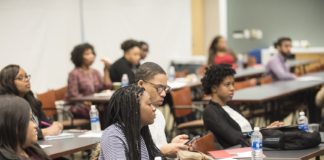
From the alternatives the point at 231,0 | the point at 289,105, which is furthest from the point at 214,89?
A: the point at 231,0

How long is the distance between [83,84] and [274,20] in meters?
9.40

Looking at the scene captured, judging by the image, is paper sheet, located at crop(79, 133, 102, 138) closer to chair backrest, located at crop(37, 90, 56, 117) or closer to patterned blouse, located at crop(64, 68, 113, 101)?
chair backrest, located at crop(37, 90, 56, 117)

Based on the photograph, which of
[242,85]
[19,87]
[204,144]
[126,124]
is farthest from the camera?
[242,85]

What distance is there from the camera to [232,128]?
2992 millimetres

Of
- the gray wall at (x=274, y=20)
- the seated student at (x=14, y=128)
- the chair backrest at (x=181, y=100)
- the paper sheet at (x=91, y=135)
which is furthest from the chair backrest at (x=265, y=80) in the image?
the gray wall at (x=274, y=20)

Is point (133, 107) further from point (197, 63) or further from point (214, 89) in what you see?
point (197, 63)

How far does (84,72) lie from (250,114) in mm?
2347

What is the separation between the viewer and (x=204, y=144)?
2568 mm

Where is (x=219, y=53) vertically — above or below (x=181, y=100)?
above

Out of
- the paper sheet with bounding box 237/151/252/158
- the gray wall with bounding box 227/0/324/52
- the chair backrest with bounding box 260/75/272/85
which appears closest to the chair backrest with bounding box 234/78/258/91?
the chair backrest with bounding box 260/75/272/85

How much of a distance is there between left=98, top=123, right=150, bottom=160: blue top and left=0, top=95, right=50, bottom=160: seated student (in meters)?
0.36

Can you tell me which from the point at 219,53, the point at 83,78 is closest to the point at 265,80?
the point at 219,53

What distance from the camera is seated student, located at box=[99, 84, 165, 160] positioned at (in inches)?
76.7

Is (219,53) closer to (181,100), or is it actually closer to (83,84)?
(181,100)
